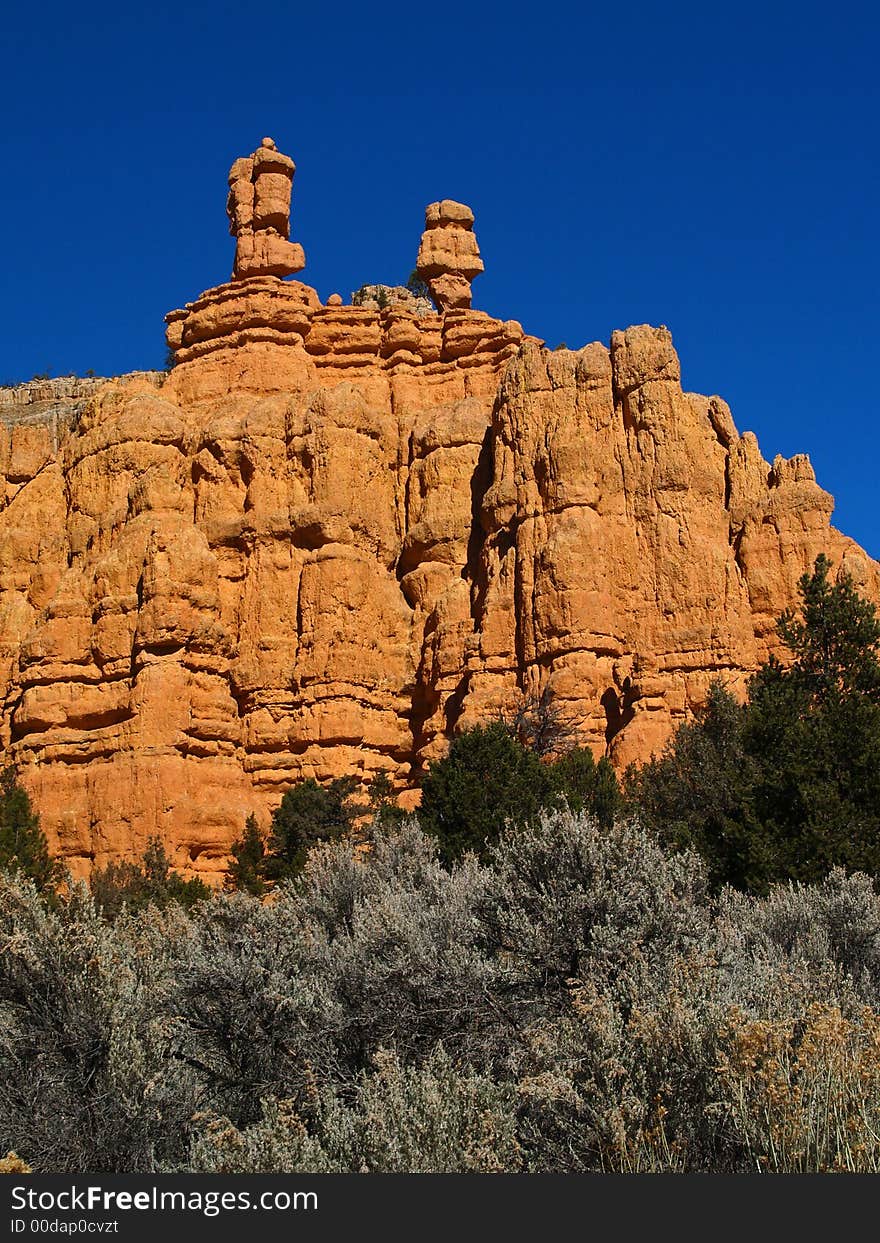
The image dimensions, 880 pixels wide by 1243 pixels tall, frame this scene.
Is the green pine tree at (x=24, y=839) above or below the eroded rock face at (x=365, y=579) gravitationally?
below

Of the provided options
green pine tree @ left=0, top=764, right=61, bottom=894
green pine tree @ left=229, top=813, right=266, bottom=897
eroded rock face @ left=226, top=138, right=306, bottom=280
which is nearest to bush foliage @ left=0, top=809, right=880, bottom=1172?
green pine tree @ left=229, top=813, right=266, bottom=897

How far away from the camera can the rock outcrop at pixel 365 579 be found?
4150 centimetres

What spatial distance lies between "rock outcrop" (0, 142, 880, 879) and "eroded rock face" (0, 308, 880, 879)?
0.33 ft

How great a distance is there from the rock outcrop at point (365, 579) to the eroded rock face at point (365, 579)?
0.10 m

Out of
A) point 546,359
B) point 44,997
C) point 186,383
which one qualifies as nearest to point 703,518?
point 546,359

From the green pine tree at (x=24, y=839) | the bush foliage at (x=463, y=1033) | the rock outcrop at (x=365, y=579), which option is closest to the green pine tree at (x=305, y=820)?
the rock outcrop at (x=365, y=579)

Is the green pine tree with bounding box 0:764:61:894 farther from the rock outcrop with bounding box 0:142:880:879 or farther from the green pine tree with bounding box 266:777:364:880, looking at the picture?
the green pine tree with bounding box 266:777:364:880

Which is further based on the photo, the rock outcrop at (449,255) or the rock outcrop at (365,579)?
the rock outcrop at (449,255)

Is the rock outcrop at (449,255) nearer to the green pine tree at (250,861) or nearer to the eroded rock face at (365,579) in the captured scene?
the eroded rock face at (365,579)

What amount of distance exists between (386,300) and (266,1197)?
64367 mm

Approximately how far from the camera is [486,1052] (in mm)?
11336

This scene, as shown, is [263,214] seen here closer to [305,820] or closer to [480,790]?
[305,820]

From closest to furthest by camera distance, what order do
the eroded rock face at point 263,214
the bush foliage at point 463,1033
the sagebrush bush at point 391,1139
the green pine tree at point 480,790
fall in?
1. the sagebrush bush at point 391,1139
2. the bush foliage at point 463,1033
3. the green pine tree at point 480,790
4. the eroded rock face at point 263,214

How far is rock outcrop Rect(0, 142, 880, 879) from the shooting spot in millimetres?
41500
